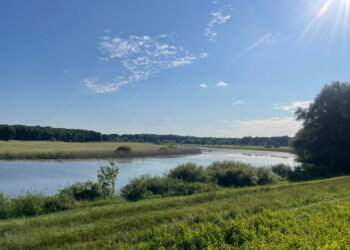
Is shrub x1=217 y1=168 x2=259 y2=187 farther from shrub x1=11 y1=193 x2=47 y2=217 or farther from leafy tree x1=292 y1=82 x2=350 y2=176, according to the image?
shrub x1=11 y1=193 x2=47 y2=217

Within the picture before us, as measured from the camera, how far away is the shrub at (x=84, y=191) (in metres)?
13.0

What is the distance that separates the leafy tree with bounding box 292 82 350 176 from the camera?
2492cm

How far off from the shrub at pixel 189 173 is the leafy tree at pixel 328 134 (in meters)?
13.9

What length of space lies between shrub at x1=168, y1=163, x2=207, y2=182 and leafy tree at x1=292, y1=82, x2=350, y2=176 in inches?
548

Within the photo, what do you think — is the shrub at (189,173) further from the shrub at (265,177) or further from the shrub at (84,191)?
the shrub at (84,191)

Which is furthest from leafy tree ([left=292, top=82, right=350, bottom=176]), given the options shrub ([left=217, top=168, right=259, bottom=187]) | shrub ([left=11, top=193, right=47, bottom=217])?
shrub ([left=11, top=193, right=47, bottom=217])

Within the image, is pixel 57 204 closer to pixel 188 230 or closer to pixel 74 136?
pixel 188 230

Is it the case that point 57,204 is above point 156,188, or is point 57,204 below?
above

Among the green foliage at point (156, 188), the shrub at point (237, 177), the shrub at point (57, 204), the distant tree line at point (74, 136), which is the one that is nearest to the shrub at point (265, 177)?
the shrub at point (237, 177)

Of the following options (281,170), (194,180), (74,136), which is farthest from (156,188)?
(74,136)

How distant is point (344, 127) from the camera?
2581cm

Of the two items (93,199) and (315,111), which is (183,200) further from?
(315,111)

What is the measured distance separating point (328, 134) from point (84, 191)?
2748cm

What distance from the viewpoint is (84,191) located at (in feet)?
43.8
